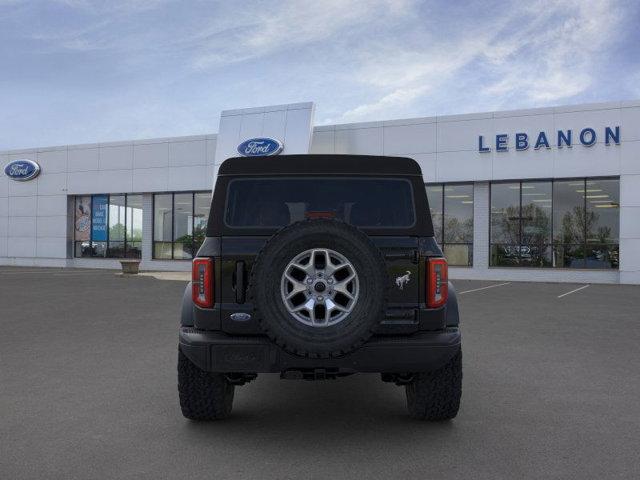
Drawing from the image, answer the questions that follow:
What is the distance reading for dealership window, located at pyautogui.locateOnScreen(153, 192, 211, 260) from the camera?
1194 inches

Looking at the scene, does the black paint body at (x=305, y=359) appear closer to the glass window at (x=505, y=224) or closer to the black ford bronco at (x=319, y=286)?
the black ford bronco at (x=319, y=286)

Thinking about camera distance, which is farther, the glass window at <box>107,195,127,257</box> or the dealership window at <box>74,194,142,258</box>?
the glass window at <box>107,195,127,257</box>

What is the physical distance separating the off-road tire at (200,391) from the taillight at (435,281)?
165 centimetres

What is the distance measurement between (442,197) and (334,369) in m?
22.9

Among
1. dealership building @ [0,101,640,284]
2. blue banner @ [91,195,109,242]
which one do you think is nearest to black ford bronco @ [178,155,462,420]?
dealership building @ [0,101,640,284]

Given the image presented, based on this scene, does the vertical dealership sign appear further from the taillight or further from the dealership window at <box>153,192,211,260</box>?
the taillight

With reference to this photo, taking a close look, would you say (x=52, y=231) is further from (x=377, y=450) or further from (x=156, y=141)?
(x=377, y=450)

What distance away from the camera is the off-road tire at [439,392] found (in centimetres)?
438

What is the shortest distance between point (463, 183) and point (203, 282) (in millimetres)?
22757

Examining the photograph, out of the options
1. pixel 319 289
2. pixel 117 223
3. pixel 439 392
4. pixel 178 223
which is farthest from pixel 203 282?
pixel 117 223

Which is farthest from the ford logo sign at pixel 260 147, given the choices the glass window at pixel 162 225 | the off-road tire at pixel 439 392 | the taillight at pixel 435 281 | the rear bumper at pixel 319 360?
the rear bumper at pixel 319 360

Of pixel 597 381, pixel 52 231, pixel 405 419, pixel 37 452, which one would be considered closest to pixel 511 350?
pixel 597 381

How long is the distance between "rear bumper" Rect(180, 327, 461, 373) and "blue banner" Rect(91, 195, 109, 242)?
30.5 meters

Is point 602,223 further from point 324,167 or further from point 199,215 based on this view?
point 324,167
